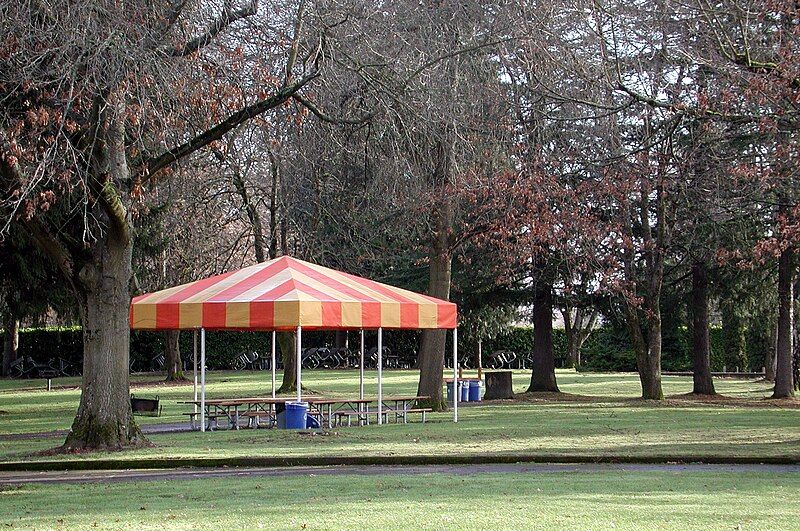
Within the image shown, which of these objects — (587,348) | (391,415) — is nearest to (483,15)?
(391,415)

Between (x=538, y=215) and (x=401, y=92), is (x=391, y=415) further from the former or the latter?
(x=401, y=92)

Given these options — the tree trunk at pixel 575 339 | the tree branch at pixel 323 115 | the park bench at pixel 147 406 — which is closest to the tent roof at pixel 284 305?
the tree branch at pixel 323 115

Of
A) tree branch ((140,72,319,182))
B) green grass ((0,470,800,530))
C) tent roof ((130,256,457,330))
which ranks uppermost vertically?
tree branch ((140,72,319,182))

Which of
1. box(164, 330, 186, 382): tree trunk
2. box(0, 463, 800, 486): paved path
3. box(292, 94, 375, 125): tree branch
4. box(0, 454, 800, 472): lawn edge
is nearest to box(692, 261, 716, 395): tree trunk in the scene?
box(0, 454, 800, 472): lawn edge

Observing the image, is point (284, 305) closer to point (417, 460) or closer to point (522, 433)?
point (417, 460)

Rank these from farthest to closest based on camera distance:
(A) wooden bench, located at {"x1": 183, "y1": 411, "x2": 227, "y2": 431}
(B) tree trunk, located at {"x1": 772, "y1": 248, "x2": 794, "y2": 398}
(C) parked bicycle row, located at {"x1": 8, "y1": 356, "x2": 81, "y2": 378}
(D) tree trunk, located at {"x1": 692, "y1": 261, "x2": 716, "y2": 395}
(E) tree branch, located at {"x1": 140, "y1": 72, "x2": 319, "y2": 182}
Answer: (C) parked bicycle row, located at {"x1": 8, "y1": 356, "x2": 81, "y2": 378}, (D) tree trunk, located at {"x1": 692, "y1": 261, "x2": 716, "y2": 395}, (B) tree trunk, located at {"x1": 772, "y1": 248, "x2": 794, "y2": 398}, (A) wooden bench, located at {"x1": 183, "y1": 411, "x2": 227, "y2": 431}, (E) tree branch, located at {"x1": 140, "y1": 72, "x2": 319, "y2": 182}

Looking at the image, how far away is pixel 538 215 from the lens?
2788 centimetres

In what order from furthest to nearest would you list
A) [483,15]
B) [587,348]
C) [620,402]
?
[587,348]
[620,402]
[483,15]

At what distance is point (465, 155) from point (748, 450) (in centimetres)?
891

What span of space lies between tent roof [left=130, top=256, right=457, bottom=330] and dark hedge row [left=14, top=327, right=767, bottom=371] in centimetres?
3043

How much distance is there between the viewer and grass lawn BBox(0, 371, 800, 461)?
17.8 metres

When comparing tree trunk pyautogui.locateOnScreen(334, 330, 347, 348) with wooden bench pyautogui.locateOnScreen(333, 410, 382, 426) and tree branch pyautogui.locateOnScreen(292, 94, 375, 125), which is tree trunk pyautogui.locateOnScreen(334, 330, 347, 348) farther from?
tree branch pyautogui.locateOnScreen(292, 94, 375, 125)

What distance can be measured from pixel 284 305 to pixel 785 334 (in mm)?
17780

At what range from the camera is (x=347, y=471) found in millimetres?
15734
